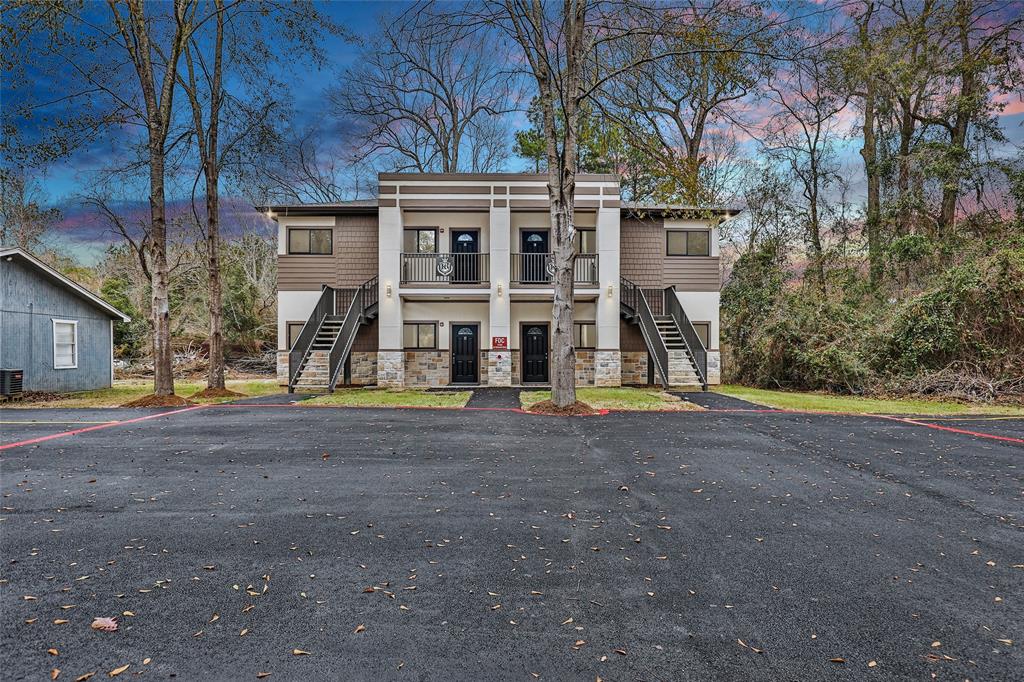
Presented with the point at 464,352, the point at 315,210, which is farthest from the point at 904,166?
the point at 315,210

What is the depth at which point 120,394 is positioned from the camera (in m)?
16.0

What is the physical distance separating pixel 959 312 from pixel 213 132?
22.5 meters

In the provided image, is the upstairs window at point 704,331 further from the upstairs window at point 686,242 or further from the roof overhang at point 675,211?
the roof overhang at point 675,211

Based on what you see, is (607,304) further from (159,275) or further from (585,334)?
(159,275)

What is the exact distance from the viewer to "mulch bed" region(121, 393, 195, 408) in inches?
505

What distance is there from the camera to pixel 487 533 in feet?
13.6

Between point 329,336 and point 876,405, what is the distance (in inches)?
655

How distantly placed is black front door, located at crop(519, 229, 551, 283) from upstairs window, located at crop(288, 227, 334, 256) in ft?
23.8

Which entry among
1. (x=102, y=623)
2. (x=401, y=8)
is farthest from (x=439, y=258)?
(x=102, y=623)

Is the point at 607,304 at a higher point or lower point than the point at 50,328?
higher

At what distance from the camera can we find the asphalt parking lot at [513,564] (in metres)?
2.47

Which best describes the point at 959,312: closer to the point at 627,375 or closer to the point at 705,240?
the point at 705,240

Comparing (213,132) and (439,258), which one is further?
(439,258)

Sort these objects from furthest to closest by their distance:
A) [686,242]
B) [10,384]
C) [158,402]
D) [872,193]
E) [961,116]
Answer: [872,193] < [686,242] < [961,116] < [10,384] < [158,402]
